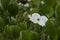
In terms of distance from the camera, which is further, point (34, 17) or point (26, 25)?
point (34, 17)

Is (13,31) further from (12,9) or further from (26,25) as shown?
(12,9)

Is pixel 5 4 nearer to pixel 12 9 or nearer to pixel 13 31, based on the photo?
pixel 12 9

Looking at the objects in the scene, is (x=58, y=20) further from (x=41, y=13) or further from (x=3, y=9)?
(x=3, y=9)

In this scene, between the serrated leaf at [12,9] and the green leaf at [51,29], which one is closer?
the green leaf at [51,29]

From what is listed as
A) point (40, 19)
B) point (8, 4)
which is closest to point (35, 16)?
point (40, 19)

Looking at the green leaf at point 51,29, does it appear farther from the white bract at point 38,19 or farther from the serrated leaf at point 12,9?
the serrated leaf at point 12,9

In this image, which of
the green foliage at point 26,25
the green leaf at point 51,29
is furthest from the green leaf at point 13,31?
the green leaf at point 51,29

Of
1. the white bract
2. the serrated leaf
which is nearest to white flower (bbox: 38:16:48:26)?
the white bract

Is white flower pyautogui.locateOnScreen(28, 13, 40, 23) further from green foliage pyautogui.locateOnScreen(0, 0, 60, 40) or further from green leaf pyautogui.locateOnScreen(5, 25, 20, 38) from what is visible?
green leaf pyautogui.locateOnScreen(5, 25, 20, 38)

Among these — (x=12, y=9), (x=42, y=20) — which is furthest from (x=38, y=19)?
(x=12, y=9)

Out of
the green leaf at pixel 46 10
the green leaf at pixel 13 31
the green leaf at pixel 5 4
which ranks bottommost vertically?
the green leaf at pixel 13 31

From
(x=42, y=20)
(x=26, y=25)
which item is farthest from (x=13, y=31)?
(x=42, y=20)

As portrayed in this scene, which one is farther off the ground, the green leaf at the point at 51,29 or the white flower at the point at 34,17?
Result: the white flower at the point at 34,17
